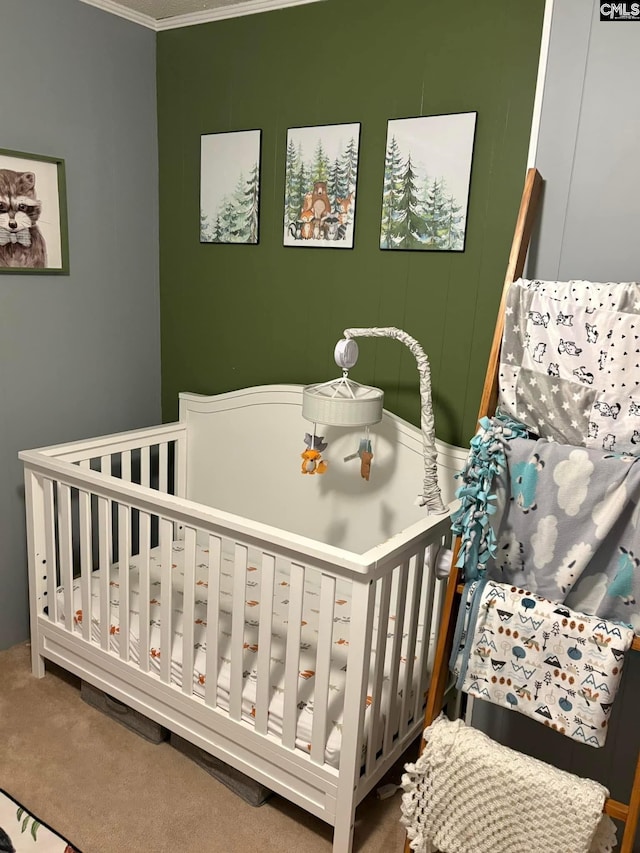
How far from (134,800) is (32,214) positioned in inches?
73.1

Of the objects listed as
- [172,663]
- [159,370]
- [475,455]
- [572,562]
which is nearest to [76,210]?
[159,370]

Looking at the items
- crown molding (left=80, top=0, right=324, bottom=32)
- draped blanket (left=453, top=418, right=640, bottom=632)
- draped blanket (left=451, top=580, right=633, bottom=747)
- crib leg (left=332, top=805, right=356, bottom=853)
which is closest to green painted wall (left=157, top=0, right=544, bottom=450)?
crown molding (left=80, top=0, right=324, bottom=32)

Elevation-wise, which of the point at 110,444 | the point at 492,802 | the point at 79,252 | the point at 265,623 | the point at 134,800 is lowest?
the point at 134,800

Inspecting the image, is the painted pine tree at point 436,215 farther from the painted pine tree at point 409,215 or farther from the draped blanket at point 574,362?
the draped blanket at point 574,362

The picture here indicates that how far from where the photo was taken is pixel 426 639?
191cm

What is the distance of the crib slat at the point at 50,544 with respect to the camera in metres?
2.27

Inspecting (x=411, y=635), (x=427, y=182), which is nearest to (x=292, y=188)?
(x=427, y=182)

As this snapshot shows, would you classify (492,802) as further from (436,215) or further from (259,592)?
(436,215)

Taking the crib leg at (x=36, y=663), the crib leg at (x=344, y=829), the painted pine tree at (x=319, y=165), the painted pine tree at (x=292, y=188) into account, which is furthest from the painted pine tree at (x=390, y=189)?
the crib leg at (x=36, y=663)

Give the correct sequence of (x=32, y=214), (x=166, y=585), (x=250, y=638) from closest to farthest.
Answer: (x=166, y=585)
(x=250, y=638)
(x=32, y=214)

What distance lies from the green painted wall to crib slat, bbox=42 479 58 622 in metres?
0.76

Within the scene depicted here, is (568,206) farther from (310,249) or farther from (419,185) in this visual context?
(310,249)

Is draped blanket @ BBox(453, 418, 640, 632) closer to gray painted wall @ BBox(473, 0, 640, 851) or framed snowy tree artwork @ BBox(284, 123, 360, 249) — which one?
gray painted wall @ BBox(473, 0, 640, 851)

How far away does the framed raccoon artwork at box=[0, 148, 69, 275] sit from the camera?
2.30 metres
